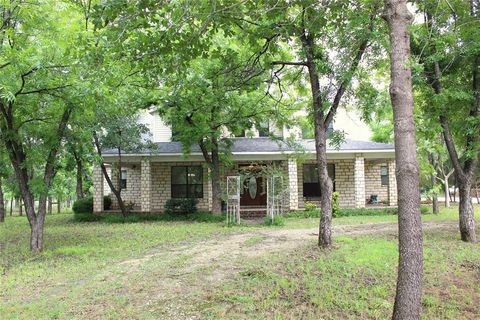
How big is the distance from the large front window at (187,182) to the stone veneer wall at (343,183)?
5511mm

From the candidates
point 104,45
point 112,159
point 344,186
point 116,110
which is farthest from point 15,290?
point 344,186

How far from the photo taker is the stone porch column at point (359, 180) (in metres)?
19.6

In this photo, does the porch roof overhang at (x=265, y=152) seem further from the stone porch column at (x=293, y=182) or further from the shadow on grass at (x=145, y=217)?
the shadow on grass at (x=145, y=217)

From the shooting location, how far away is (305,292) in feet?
18.7

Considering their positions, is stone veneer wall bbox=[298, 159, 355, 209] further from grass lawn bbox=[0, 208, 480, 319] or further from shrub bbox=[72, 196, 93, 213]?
shrub bbox=[72, 196, 93, 213]

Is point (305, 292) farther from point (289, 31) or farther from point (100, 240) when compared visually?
point (100, 240)

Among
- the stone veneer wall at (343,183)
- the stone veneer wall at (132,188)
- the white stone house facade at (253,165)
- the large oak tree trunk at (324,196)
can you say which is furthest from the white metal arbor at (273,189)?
the stone veneer wall at (132,188)

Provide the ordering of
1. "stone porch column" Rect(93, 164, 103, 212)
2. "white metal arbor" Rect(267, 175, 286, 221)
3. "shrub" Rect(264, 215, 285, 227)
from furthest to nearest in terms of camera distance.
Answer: "stone porch column" Rect(93, 164, 103, 212), "white metal arbor" Rect(267, 175, 286, 221), "shrub" Rect(264, 215, 285, 227)

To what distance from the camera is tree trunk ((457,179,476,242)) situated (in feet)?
32.4

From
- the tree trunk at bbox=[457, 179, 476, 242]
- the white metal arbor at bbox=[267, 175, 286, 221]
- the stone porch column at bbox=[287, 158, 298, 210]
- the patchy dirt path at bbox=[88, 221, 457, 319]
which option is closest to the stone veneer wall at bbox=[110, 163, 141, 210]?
the stone porch column at bbox=[287, 158, 298, 210]

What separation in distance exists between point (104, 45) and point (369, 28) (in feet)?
17.5

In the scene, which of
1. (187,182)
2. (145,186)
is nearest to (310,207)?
(187,182)

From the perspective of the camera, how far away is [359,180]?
64.5 ft

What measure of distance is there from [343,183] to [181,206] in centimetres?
893
